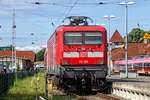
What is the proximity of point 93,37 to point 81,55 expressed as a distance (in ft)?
4.05

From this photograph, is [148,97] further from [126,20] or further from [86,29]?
[126,20]

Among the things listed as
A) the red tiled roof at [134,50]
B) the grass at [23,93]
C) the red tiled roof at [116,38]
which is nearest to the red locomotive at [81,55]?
the grass at [23,93]

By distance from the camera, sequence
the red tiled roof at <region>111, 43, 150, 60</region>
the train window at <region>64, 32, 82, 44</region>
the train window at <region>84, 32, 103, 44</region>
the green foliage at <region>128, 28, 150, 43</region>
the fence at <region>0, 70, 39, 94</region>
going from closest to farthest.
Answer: the train window at <region>64, 32, 82, 44</region>
the train window at <region>84, 32, 103, 44</region>
the fence at <region>0, 70, 39, 94</region>
the red tiled roof at <region>111, 43, 150, 60</region>
the green foliage at <region>128, 28, 150, 43</region>

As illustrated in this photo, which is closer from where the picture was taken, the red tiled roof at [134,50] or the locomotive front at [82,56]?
the locomotive front at [82,56]

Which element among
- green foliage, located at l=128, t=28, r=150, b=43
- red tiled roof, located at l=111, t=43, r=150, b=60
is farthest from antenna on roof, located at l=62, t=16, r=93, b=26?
green foliage, located at l=128, t=28, r=150, b=43

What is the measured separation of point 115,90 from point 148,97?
5.66 metres

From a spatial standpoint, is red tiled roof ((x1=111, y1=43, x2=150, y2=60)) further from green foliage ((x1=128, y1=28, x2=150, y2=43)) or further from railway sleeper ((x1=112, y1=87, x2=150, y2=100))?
railway sleeper ((x1=112, y1=87, x2=150, y2=100))

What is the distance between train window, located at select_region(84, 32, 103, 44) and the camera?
19.2 metres

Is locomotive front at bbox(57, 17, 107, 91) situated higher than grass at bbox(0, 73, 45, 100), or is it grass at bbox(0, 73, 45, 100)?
locomotive front at bbox(57, 17, 107, 91)

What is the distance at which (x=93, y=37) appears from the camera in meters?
19.3

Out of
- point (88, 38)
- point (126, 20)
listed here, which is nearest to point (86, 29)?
point (88, 38)

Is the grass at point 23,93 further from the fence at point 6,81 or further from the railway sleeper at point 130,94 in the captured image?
the railway sleeper at point 130,94

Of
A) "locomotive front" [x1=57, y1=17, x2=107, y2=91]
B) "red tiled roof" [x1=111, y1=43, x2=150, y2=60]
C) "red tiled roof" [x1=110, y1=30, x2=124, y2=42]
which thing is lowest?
"locomotive front" [x1=57, y1=17, x2=107, y2=91]

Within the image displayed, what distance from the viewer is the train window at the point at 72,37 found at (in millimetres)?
19031
